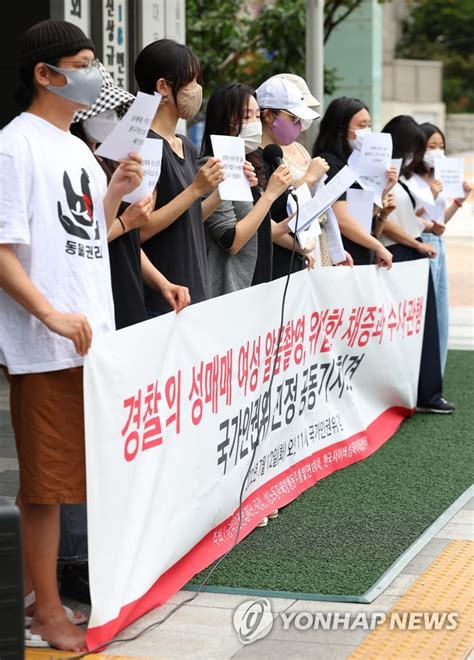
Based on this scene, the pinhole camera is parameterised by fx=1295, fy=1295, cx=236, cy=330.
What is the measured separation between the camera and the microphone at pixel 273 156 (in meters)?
5.81

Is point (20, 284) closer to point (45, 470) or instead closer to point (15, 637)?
point (45, 470)

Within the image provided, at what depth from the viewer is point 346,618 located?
4.41 meters

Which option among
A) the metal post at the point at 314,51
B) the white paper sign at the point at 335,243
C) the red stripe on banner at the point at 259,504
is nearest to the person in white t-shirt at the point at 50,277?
the red stripe on banner at the point at 259,504

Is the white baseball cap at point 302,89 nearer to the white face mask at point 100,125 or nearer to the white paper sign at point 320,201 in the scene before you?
the white paper sign at point 320,201

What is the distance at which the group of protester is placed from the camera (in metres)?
3.90

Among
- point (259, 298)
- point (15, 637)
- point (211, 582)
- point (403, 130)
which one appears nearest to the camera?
point (15, 637)

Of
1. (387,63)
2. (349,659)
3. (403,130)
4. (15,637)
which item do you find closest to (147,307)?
(349,659)

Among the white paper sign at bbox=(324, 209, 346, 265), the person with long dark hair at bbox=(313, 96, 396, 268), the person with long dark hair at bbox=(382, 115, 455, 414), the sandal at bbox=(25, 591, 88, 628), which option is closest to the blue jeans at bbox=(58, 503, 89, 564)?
the sandal at bbox=(25, 591, 88, 628)

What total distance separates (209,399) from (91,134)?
1069 mm

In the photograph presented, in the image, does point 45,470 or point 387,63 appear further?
point 387,63

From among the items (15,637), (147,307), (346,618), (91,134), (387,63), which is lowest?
(346,618)

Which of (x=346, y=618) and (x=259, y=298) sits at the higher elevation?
(x=259, y=298)

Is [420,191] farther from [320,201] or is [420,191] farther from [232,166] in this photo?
[232,166]

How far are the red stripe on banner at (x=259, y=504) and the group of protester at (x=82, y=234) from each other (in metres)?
0.19
